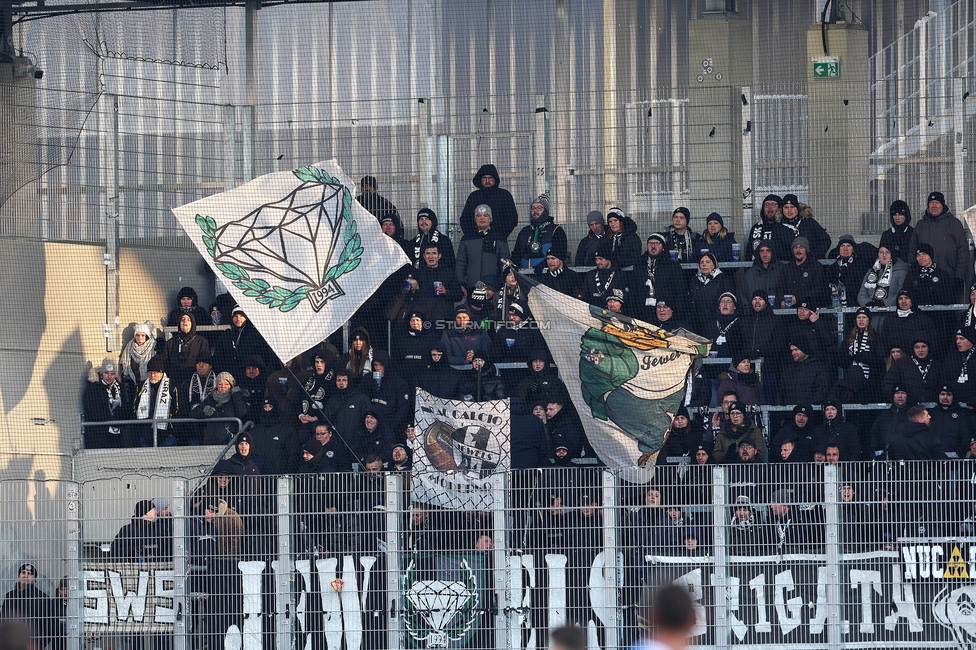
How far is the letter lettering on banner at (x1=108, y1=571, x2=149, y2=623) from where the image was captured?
36.1 ft

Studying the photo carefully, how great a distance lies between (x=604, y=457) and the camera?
1370 cm

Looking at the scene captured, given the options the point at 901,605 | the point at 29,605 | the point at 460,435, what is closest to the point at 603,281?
the point at 460,435

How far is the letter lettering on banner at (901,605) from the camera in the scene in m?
10.4

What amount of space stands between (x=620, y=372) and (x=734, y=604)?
148 inches

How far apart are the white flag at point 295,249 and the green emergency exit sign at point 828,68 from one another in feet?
18.3

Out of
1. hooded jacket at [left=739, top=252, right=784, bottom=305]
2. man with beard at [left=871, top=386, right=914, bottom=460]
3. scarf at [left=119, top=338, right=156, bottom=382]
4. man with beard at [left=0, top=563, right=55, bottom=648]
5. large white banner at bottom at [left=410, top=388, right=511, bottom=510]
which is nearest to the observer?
man with beard at [left=0, top=563, right=55, bottom=648]

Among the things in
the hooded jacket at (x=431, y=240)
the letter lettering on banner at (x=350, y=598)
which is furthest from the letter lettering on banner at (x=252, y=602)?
the hooded jacket at (x=431, y=240)

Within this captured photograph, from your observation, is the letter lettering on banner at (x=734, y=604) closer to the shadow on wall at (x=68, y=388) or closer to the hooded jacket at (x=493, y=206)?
the hooded jacket at (x=493, y=206)

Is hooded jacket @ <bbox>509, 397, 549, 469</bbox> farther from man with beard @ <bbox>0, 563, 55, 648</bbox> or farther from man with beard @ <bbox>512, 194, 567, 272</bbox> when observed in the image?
man with beard @ <bbox>0, 563, 55, 648</bbox>

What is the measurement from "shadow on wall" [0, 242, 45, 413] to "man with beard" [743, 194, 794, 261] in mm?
6971

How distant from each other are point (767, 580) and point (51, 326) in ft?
27.3

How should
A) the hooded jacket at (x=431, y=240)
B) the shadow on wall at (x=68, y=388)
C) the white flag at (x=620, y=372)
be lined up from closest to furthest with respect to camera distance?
the white flag at (x=620, y=372)
the hooded jacket at (x=431, y=240)
the shadow on wall at (x=68, y=388)

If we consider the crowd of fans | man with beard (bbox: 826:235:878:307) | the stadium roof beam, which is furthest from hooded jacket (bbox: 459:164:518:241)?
the stadium roof beam

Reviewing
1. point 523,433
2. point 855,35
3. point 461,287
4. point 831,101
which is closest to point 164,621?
point 523,433
